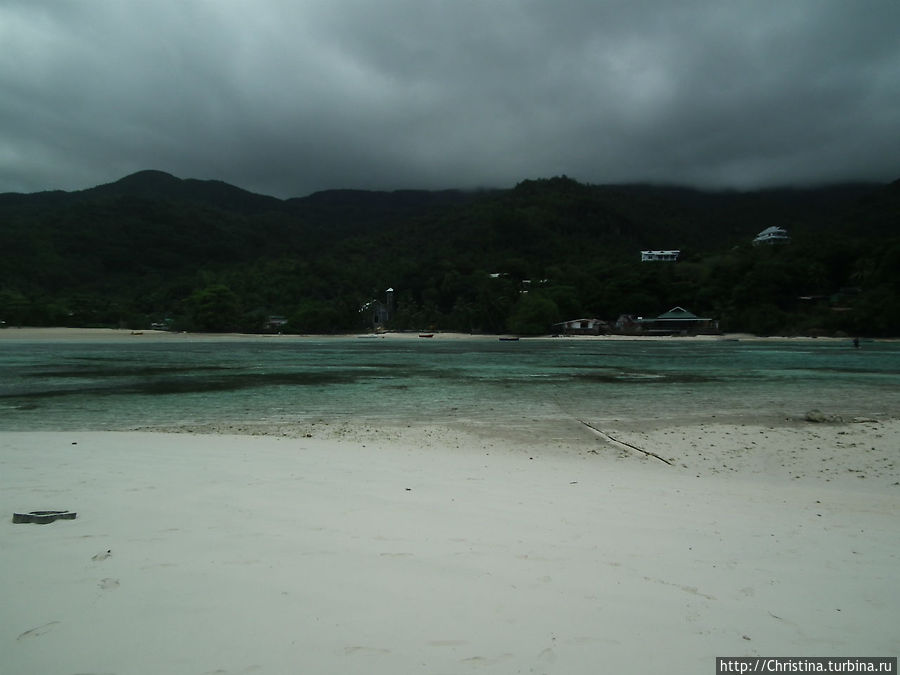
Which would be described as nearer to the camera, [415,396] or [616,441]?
[616,441]

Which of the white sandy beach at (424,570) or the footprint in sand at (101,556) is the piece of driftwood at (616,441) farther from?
the footprint in sand at (101,556)

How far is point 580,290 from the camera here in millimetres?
106500

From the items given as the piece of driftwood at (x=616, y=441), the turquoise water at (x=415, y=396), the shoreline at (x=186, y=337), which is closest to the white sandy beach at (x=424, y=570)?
the piece of driftwood at (x=616, y=441)

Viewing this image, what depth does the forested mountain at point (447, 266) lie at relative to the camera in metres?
89.7

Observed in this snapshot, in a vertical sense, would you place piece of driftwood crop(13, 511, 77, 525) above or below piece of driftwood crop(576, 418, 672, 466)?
above

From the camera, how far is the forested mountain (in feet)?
294

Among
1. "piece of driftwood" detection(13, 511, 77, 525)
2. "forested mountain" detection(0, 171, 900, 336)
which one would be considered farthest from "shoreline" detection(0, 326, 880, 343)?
"piece of driftwood" detection(13, 511, 77, 525)

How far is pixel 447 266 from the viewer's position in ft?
406

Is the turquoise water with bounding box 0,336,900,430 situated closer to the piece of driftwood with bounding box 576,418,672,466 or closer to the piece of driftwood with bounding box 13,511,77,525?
the piece of driftwood with bounding box 576,418,672,466

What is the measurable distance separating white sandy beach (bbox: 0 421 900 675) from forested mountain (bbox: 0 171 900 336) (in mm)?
88768

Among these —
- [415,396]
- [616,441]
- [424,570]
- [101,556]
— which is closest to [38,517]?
[101,556]

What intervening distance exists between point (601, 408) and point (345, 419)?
6897 millimetres

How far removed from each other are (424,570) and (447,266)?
121742mm

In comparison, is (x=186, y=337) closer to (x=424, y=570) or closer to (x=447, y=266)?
(x=447, y=266)
